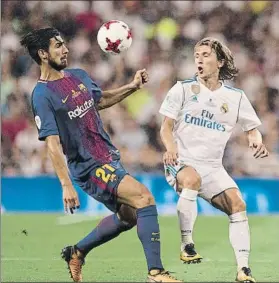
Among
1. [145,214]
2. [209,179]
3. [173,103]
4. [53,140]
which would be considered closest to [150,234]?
[145,214]

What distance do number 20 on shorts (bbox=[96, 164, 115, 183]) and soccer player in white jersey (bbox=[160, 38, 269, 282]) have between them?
75 cm

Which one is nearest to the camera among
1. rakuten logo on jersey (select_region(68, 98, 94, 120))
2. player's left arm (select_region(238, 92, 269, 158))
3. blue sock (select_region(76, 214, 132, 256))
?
rakuten logo on jersey (select_region(68, 98, 94, 120))

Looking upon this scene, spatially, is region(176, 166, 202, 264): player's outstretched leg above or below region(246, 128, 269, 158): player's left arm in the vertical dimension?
below

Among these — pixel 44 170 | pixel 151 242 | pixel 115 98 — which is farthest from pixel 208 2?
pixel 151 242

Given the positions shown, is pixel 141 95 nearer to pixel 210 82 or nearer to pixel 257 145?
pixel 210 82

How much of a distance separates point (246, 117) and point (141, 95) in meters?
7.44

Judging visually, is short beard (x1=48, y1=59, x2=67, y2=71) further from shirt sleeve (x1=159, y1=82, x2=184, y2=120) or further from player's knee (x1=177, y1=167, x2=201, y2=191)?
player's knee (x1=177, y1=167, x2=201, y2=191)

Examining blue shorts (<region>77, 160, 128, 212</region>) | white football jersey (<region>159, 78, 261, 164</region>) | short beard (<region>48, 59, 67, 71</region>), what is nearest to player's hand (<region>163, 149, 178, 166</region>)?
blue shorts (<region>77, 160, 128, 212</region>)

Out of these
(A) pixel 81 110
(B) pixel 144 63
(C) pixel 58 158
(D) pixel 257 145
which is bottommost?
(C) pixel 58 158

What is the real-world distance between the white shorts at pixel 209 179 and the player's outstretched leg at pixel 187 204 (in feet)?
0.29

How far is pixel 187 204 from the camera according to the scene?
348 inches

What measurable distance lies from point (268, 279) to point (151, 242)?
1.34 metres

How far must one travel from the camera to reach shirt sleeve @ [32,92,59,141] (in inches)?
316

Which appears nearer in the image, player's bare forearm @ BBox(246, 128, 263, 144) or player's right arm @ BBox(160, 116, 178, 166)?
player's right arm @ BBox(160, 116, 178, 166)
